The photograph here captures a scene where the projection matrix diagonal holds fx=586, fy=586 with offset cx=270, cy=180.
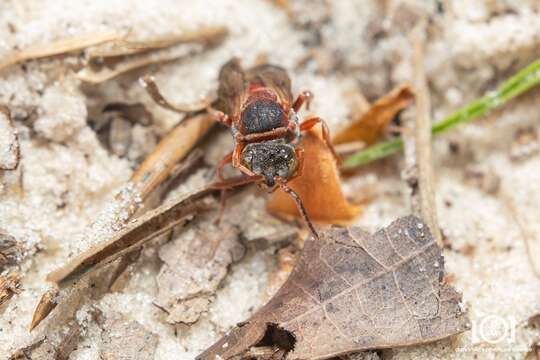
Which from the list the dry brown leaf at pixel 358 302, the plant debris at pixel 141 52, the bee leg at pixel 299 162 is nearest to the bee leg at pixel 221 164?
the bee leg at pixel 299 162

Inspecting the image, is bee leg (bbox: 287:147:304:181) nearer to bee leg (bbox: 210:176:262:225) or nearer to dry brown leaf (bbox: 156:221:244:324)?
bee leg (bbox: 210:176:262:225)

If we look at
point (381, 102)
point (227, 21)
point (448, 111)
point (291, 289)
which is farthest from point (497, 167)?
point (227, 21)

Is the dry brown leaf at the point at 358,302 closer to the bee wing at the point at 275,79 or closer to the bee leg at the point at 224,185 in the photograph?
the bee leg at the point at 224,185

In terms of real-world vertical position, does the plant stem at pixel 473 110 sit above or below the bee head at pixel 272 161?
below

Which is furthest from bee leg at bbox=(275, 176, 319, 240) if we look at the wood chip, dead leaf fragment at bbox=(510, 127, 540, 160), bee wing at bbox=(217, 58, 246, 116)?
dead leaf fragment at bbox=(510, 127, 540, 160)

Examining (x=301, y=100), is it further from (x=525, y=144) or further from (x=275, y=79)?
(x=525, y=144)

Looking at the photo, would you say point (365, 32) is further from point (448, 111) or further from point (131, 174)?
point (131, 174)
